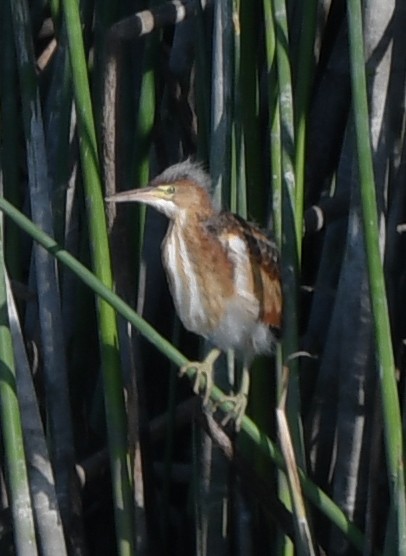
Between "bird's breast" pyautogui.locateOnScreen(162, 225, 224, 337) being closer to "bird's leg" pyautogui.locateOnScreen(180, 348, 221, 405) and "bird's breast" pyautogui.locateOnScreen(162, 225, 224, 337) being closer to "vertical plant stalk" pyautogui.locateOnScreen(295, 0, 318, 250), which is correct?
"bird's leg" pyautogui.locateOnScreen(180, 348, 221, 405)

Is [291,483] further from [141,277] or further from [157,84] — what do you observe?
[157,84]

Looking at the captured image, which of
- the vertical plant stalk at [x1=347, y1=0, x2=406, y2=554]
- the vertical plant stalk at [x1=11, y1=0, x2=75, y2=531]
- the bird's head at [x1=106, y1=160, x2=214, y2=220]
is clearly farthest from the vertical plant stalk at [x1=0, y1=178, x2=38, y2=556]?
the vertical plant stalk at [x1=347, y1=0, x2=406, y2=554]

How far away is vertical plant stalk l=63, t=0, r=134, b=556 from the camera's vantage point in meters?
1.84

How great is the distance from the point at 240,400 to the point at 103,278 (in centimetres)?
33

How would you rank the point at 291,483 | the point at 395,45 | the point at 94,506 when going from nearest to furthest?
the point at 291,483 < the point at 395,45 < the point at 94,506

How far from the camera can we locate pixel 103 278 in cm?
193

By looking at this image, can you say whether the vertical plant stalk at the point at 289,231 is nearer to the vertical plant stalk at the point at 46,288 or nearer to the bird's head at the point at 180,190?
the bird's head at the point at 180,190

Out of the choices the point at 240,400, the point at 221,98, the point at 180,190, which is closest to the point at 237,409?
the point at 240,400

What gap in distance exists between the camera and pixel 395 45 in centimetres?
197

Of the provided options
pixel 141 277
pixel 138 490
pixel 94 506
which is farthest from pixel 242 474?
pixel 94 506

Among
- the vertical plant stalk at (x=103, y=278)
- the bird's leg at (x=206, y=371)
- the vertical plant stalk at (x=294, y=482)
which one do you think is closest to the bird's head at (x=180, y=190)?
the vertical plant stalk at (x=103, y=278)

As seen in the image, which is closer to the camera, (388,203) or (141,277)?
(388,203)

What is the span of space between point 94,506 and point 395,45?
3.78 feet

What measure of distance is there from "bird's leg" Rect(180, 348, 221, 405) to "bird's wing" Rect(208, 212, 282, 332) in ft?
0.35
